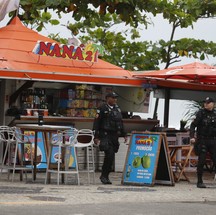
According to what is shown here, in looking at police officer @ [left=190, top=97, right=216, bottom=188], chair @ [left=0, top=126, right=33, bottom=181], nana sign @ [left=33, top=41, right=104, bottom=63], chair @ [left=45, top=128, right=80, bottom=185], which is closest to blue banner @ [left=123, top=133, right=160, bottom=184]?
police officer @ [left=190, top=97, right=216, bottom=188]

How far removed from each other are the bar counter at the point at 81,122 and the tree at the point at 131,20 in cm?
248

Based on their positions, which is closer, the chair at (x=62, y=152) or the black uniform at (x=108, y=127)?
the chair at (x=62, y=152)

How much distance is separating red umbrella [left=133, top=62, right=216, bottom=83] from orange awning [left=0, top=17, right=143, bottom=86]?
0.78 metres

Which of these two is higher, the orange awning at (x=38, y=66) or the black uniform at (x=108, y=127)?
the orange awning at (x=38, y=66)

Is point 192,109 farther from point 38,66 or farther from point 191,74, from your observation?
point 38,66

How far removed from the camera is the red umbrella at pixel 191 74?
69.1ft

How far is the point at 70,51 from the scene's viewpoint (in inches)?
844

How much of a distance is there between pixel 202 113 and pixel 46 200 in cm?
534

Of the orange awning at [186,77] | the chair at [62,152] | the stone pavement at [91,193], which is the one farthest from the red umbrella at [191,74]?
the chair at [62,152]

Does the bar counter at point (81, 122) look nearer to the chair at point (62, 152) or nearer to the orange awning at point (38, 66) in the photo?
the orange awning at point (38, 66)

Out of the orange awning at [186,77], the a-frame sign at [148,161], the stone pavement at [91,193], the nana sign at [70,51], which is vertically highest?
the nana sign at [70,51]

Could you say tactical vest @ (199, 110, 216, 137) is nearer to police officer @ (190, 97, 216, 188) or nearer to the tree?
police officer @ (190, 97, 216, 188)

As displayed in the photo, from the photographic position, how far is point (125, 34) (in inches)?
1331

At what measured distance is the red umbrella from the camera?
829 inches
